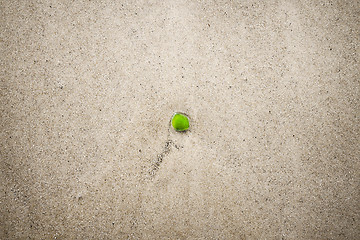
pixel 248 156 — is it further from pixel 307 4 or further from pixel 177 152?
pixel 307 4

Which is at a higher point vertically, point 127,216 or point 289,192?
point 289,192

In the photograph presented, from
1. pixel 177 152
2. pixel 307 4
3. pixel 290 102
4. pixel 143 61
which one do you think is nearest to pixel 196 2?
pixel 143 61

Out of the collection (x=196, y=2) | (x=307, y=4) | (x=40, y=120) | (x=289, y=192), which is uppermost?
(x=307, y=4)

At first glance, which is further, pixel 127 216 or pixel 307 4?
pixel 307 4
